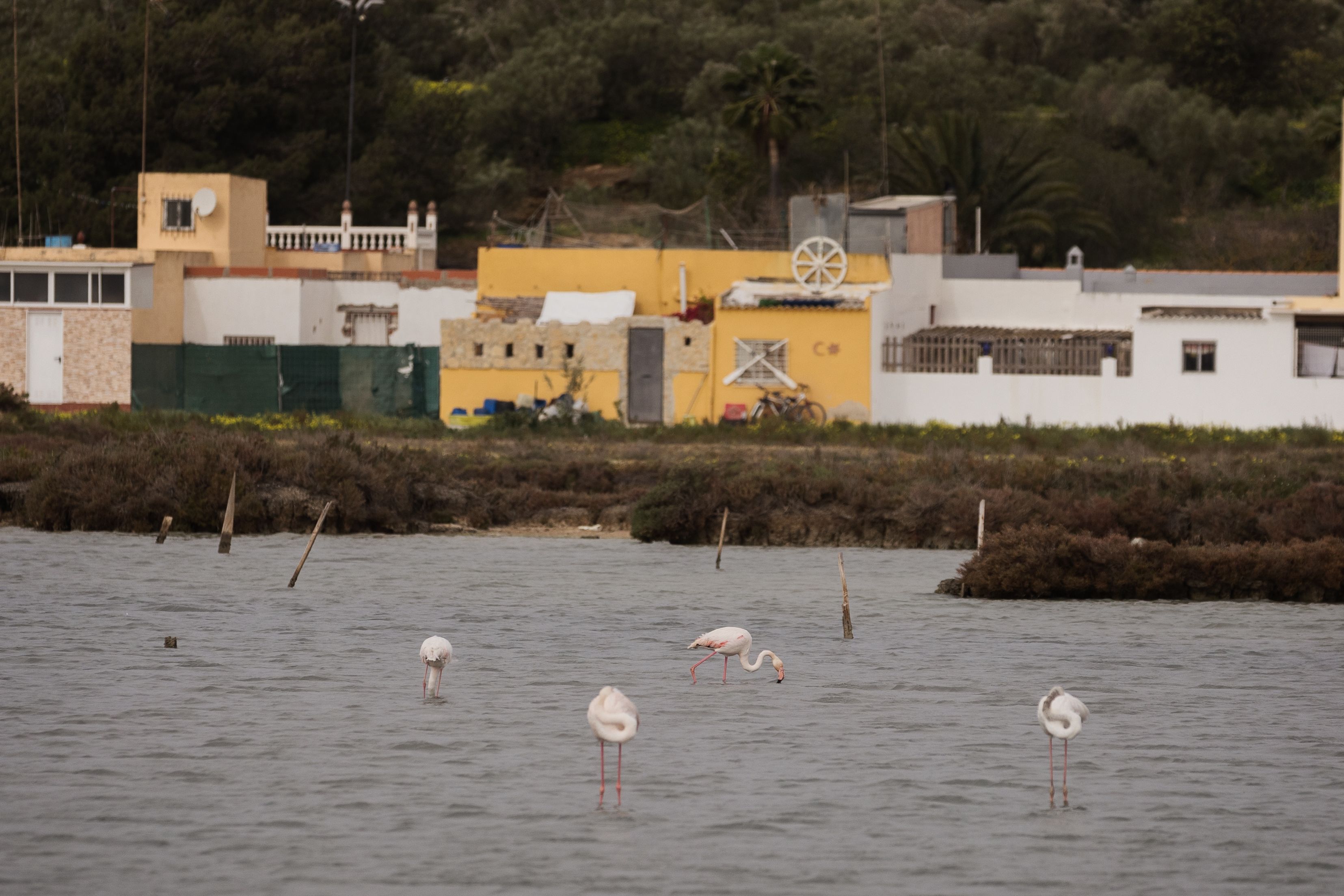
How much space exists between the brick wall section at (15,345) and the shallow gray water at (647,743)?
24630 millimetres

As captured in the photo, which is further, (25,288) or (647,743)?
(25,288)

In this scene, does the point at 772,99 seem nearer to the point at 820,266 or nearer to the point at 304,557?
the point at 820,266

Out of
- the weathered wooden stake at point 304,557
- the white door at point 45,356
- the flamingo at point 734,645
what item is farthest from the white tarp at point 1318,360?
the white door at point 45,356

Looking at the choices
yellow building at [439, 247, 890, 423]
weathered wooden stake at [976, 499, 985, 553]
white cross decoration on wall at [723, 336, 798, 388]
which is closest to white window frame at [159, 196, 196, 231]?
yellow building at [439, 247, 890, 423]

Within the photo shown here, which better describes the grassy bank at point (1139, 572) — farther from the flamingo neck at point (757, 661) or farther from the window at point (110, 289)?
the window at point (110, 289)

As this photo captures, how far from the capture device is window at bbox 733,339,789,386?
4525cm

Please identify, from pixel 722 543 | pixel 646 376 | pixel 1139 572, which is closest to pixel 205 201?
pixel 646 376

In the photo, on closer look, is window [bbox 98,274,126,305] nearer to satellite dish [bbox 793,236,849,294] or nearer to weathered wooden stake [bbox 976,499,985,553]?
satellite dish [bbox 793,236,849,294]

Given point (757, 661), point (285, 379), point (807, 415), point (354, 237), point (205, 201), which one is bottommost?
point (757, 661)

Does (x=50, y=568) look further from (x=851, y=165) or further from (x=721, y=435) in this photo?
(x=851, y=165)

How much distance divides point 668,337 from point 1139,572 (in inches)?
848

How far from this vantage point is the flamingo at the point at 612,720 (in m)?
13.6

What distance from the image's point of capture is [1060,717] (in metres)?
14.2

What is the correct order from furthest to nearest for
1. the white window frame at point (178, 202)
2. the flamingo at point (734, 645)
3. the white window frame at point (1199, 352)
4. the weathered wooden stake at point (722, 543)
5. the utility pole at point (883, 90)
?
the utility pole at point (883, 90) → the white window frame at point (178, 202) → the white window frame at point (1199, 352) → the weathered wooden stake at point (722, 543) → the flamingo at point (734, 645)
